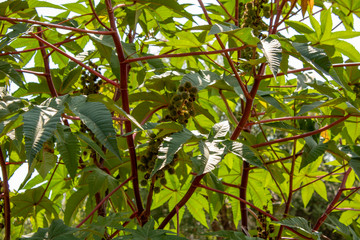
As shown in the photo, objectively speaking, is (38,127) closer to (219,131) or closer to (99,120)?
(99,120)

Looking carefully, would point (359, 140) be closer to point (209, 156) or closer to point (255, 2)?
point (255, 2)

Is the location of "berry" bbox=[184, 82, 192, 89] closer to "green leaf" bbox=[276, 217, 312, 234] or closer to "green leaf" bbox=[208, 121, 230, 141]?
"green leaf" bbox=[208, 121, 230, 141]

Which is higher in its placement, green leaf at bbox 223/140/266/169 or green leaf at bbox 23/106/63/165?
green leaf at bbox 23/106/63/165

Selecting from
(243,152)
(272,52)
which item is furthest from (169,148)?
(272,52)

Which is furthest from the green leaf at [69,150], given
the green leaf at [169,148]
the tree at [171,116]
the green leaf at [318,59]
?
the green leaf at [318,59]

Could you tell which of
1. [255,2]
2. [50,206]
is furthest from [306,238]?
[50,206]

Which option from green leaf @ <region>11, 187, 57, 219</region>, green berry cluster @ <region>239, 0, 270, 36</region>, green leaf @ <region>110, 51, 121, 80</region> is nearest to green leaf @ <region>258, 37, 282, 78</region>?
green berry cluster @ <region>239, 0, 270, 36</region>

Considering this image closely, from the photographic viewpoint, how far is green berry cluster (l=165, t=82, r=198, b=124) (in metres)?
0.99

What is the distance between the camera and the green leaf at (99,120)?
26.6 inches

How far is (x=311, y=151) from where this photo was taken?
41.3 inches

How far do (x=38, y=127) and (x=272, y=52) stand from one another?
44 cm

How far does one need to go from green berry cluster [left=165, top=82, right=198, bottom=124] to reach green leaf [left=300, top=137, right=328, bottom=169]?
0.30m

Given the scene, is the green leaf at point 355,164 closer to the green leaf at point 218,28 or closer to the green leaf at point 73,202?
the green leaf at point 218,28

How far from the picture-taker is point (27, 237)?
834 millimetres
